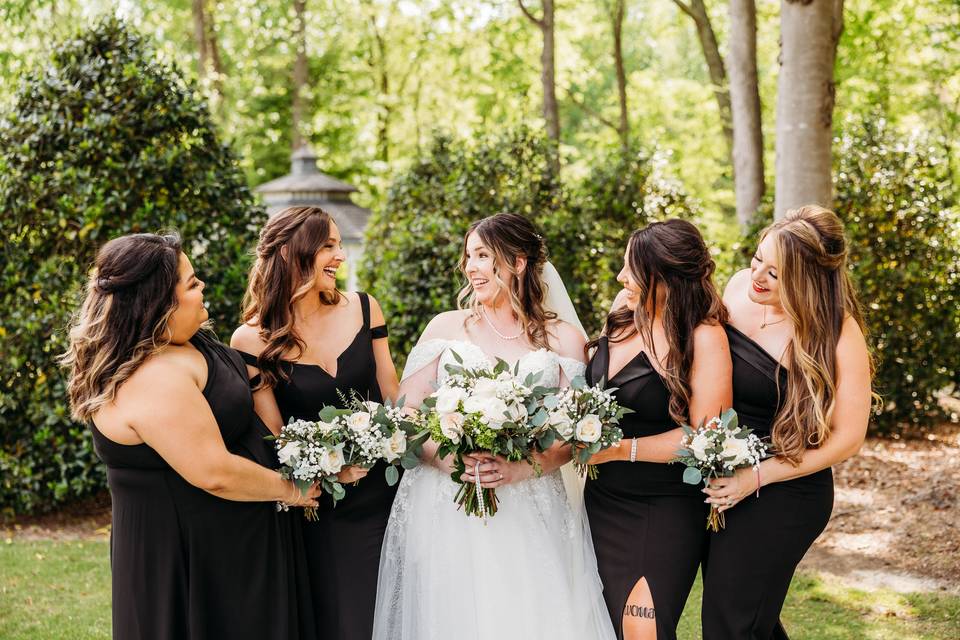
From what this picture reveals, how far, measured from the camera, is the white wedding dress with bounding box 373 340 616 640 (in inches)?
156

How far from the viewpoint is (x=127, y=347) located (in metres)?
3.18

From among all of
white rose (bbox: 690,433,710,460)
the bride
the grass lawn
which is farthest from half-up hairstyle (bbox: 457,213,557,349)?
the grass lawn

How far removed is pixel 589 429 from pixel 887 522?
5525 mm

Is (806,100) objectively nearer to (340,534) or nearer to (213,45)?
(340,534)

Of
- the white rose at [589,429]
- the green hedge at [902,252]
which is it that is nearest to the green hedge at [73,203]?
the white rose at [589,429]

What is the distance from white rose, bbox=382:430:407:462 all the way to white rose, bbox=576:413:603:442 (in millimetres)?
749

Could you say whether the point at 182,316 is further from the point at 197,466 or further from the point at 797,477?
the point at 797,477

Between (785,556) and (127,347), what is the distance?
9.07ft

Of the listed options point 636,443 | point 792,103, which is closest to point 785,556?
point 636,443

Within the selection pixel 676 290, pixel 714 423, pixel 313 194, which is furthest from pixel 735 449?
pixel 313 194

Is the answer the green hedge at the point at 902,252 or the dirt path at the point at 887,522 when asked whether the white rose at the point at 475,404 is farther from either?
the green hedge at the point at 902,252

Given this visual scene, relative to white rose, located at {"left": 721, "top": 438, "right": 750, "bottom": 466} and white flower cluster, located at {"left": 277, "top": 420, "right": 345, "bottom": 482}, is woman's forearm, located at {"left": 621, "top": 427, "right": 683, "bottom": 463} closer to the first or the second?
white rose, located at {"left": 721, "top": 438, "right": 750, "bottom": 466}

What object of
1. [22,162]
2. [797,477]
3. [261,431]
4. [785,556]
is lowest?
[785,556]

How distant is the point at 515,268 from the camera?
175 inches
